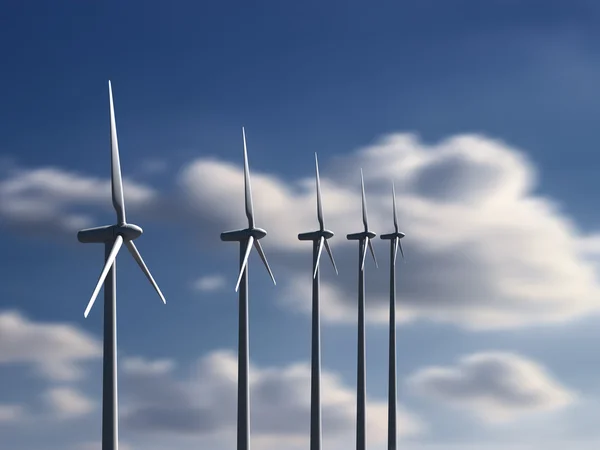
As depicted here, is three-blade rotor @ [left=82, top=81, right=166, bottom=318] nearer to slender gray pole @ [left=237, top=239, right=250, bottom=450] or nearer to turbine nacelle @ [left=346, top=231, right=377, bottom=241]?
slender gray pole @ [left=237, top=239, right=250, bottom=450]

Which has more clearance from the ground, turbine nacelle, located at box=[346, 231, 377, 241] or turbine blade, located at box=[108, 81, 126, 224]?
turbine nacelle, located at box=[346, 231, 377, 241]

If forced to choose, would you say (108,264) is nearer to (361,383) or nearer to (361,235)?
(361,383)

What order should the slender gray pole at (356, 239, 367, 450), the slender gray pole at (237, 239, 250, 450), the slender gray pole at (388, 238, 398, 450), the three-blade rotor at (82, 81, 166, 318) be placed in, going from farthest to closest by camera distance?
1. the slender gray pole at (388, 238, 398, 450)
2. the slender gray pole at (356, 239, 367, 450)
3. the slender gray pole at (237, 239, 250, 450)
4. the three-blade rotor at (82, 81, 166, 318)

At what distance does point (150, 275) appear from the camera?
217 feet

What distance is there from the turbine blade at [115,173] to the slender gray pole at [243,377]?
13.7 metres

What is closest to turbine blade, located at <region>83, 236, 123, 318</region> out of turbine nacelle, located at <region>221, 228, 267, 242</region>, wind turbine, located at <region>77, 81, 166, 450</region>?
wind turbine, located at <region>77, 81, 166, 450</region>

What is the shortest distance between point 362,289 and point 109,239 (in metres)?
38.8

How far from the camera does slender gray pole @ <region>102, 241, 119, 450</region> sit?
59.6 m

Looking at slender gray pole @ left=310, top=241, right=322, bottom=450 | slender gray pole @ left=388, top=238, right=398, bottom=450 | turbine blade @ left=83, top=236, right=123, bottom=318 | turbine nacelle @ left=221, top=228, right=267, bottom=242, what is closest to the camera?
turbine blade @ left=83, top=236, right=123, bottom=318

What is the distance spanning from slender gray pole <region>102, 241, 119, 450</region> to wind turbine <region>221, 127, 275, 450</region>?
16130 millimetres

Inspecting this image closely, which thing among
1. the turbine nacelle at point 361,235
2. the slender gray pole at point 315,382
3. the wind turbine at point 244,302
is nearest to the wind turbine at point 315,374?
the slender gray pole at point 315,382

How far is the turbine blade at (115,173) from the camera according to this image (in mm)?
67000

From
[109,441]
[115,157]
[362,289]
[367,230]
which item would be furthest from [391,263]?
[109,441]

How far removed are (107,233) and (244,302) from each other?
1487 cm
